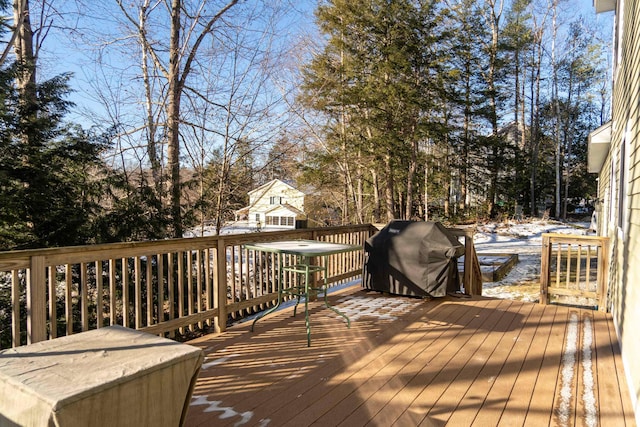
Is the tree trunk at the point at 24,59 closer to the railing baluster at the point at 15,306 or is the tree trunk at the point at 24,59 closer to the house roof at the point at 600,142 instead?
the railing baluster at the point at 15,306

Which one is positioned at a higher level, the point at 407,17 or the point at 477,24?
the point at 477,24

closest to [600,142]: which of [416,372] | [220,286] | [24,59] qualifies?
[416,372]

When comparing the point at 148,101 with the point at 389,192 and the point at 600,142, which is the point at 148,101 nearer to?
the point at 600,142

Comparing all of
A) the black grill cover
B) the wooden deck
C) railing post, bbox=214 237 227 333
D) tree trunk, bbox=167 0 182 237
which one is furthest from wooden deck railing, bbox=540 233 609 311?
tree trunk, bbox=167 0 182 237

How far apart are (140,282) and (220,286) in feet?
2.53

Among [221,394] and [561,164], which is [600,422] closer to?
[221,394]

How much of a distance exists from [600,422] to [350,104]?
1114cm

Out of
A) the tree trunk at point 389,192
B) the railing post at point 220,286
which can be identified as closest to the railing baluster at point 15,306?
the railing post at point 220,286

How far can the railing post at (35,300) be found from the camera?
7.82 feet

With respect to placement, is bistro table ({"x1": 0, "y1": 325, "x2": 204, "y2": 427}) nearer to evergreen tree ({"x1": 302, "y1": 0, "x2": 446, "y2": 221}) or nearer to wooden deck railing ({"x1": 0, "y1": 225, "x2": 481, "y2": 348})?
wooden deck railing ({"x1": 0, "y1": 225, "x2": 481, "y2": 348})

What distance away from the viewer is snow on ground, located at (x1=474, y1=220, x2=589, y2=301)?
6.99 m

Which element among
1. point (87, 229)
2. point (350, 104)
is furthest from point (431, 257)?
point (350, 104)

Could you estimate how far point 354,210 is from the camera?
13.6m

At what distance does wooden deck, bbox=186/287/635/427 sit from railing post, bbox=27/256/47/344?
3.28ft
